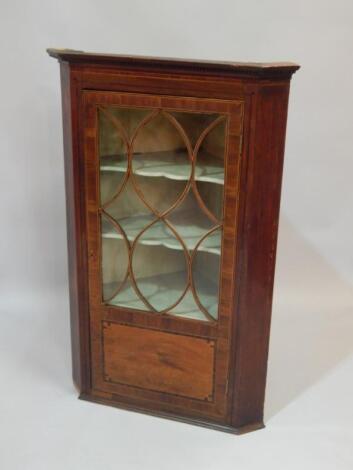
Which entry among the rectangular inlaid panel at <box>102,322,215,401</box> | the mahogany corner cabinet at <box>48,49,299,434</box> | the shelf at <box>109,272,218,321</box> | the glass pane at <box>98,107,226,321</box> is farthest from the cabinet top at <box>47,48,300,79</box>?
the rectangular inlaid panel at <box>102,322,215,401</box>

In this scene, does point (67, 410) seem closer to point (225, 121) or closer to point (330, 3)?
point (225, 121)

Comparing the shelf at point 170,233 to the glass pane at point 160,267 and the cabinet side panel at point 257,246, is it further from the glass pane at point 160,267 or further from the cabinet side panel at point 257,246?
the cabinet side panel at point 257,246

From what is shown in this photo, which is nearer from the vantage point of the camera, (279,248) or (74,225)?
(74,225)

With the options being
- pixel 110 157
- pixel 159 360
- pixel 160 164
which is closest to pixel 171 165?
pixel 160 164

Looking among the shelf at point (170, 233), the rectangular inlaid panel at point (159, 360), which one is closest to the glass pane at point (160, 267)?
the shelf at point (170, 233)

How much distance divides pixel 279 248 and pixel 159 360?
3.35ft

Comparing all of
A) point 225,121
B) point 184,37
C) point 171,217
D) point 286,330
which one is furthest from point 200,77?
point 286,330

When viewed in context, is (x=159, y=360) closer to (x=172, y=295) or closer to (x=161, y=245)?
(x=172, y=295)

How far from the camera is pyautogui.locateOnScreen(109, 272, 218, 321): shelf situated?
1.85 metres

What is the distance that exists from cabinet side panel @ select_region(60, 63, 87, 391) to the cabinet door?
0.10ft

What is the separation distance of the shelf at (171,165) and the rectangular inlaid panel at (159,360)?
46 centimetres

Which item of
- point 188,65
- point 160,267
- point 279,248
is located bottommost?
point 279,248

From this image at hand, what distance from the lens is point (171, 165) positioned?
71.1 inches

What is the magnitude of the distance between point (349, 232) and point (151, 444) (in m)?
1.30
